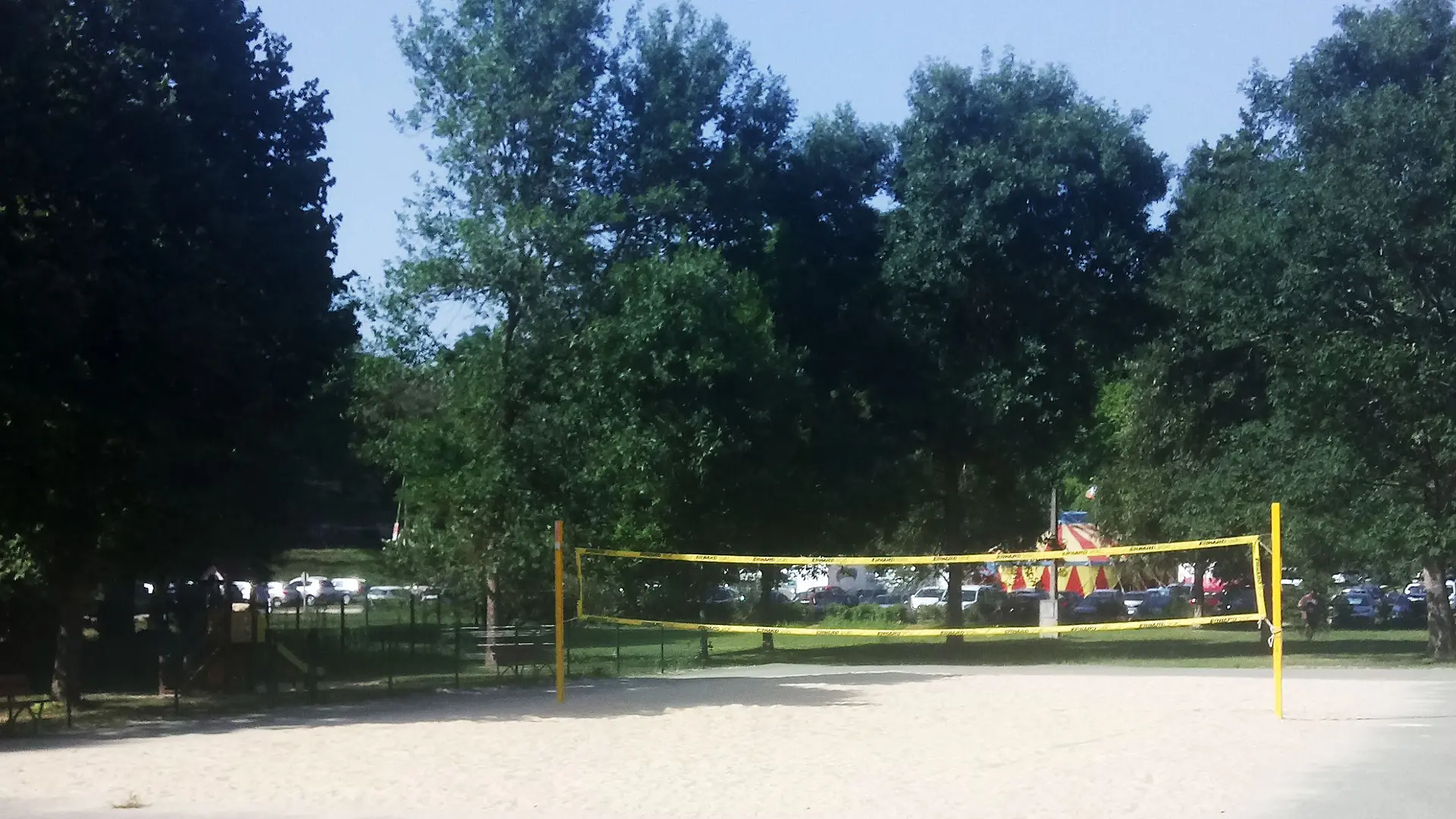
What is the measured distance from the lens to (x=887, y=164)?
39719 millimetres

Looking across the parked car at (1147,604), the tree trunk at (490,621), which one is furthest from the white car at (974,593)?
the tree trunk at (490,621)

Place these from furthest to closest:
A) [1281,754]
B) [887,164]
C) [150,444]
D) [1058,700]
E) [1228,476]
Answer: [887,164] < [1228,476] < [1058,700] < [150,444] < [1281,754]

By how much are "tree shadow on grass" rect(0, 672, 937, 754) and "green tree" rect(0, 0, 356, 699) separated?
132 inches

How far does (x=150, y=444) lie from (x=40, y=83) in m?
5.06

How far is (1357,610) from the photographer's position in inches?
2108

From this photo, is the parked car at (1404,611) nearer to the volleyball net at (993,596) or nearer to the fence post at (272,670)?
the volleyball net at (993,596)

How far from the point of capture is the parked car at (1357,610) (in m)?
52.7

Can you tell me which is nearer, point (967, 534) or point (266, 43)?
point (266, 43)

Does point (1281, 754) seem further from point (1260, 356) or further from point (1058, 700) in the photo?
point (1260, 356)

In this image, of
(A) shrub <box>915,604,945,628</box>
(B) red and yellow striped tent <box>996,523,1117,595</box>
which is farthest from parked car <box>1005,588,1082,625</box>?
(A) shrub <box>915,604,945,628</box>

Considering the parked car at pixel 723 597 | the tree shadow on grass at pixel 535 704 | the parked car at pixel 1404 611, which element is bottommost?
the parked car at pixel 1404 611

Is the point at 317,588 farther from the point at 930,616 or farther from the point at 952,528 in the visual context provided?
the point at 952,528

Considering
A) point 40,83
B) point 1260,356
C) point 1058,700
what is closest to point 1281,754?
point 1058,700

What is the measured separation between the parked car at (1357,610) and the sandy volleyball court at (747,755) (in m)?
30.5
